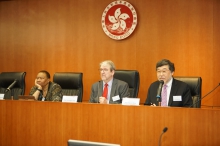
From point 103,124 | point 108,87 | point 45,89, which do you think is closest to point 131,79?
point 108,87

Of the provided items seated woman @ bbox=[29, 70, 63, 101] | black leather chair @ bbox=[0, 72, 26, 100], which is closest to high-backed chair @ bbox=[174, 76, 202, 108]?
seated woman @ bbox=[29, 70, 63, 101]

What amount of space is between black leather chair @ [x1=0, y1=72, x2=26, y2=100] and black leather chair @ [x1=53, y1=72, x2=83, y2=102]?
541 millimetres

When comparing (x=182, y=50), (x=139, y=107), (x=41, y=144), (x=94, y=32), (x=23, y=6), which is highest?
(x=23, y=6)

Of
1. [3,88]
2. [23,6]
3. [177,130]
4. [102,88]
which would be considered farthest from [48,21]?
[177,130]

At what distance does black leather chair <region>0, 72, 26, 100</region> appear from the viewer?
5070mm

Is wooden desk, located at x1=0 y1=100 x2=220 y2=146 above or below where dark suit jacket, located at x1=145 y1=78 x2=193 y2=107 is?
below

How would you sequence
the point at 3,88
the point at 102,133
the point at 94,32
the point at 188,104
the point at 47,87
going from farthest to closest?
the point at 94,32 → the point at 3,88 → the point at 47,87 → the point at 188,104 → the point at 102,133

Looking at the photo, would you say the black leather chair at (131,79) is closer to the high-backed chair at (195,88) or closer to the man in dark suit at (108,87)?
the man in dark suit at (108,87)

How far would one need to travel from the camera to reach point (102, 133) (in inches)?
121

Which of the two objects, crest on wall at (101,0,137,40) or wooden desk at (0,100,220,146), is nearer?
wooden desk at (0,100,220,146)

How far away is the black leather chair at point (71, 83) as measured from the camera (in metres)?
4.81

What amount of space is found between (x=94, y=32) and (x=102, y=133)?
119 inches

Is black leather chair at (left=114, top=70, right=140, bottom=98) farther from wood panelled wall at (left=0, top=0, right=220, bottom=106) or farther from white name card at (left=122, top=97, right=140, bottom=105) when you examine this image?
white name card at (left=122, top=97, right=140, bottom=105)

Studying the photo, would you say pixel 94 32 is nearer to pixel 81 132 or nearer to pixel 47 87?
pixel 47 87
